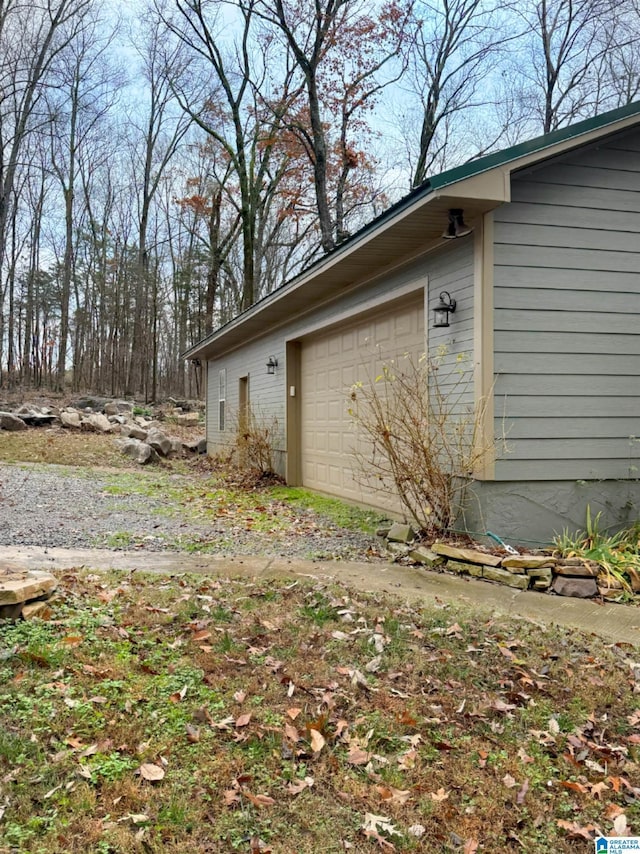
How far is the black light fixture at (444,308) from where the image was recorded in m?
5.58

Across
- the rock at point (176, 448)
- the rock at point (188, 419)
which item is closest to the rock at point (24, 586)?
the rock at point (176, 448)

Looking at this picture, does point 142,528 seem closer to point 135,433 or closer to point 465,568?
point 465,568

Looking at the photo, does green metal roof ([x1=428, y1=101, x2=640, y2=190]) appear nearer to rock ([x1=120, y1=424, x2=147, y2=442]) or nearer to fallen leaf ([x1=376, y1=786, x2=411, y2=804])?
fallen leaf ([x1=376, y1=786, x2=411, y2=804])

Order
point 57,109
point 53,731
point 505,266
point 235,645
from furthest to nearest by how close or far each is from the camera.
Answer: point 57,109 → point 505,266 → point 235,645 → point 53,731

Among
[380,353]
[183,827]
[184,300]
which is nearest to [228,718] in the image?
[183,827]

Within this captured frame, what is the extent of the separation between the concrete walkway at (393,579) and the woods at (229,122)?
8.92 metres

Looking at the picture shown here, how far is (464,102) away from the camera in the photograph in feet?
57.1

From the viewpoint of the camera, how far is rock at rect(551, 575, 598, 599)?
4.52m

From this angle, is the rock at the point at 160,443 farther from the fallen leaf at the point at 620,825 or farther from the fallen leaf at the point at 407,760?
the fallen leaf at the point at 620,825

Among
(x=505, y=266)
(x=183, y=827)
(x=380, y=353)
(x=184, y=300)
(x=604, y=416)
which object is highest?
(x=184, y=300)

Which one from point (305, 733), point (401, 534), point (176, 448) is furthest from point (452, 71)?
point (305, 733)

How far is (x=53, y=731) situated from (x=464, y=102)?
19070 mm

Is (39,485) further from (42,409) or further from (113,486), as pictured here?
(42,409)

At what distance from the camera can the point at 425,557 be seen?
518 centimetres
